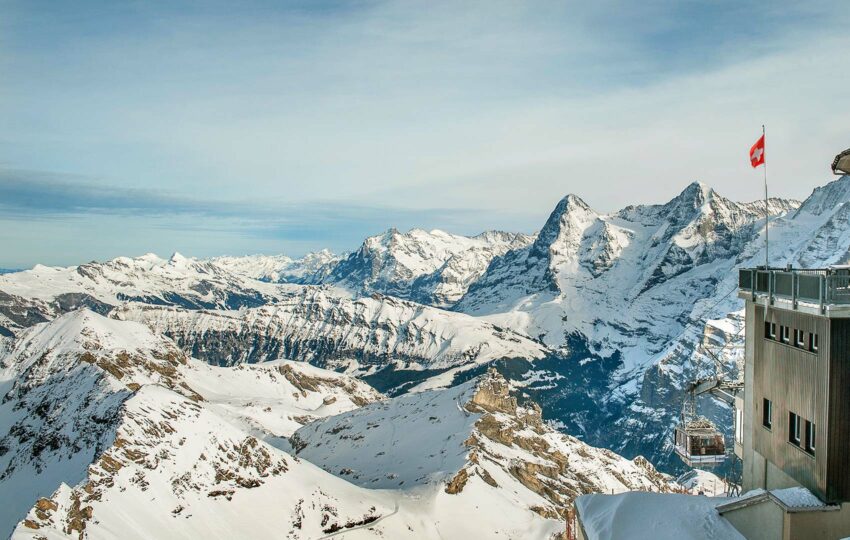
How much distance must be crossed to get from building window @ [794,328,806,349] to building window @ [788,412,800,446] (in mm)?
2786

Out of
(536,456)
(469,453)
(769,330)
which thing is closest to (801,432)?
(769,330)

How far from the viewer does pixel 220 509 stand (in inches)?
2675

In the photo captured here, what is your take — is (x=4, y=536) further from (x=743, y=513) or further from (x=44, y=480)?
(x=743, y=513)

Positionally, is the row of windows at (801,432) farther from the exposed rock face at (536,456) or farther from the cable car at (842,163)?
the exposed rock face at (536,456)

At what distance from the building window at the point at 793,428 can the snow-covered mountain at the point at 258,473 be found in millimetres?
53711

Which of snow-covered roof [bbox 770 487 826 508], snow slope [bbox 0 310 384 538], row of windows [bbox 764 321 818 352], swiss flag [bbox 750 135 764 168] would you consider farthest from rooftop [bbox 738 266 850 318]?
snow slope [bbox 0 310 384 538]

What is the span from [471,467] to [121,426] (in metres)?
52.2

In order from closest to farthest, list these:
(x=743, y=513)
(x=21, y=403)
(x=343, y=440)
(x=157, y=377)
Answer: (x=743, y=513), (x=21, y=403), (x=343, y=440), (x=157, y=377)

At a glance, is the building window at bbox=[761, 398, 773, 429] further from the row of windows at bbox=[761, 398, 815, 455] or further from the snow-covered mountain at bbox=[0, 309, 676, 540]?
the snow-covered mountain at bbox=[0, 309, 676, 540]

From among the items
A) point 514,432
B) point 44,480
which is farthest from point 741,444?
point 514,432

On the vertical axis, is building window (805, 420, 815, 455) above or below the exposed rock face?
above

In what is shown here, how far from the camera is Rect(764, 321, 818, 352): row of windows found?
22.6m

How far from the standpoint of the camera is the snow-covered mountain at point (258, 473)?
205ft

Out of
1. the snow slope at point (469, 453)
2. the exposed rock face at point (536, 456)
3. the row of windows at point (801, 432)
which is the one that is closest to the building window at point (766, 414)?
the row of windows at point (801, 432)
